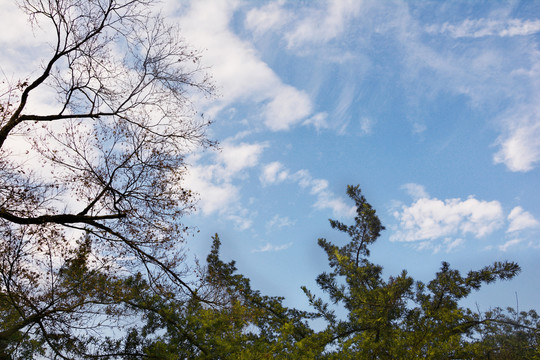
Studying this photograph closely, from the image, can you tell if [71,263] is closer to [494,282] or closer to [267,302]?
[267,302]

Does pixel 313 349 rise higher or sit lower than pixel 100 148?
lower

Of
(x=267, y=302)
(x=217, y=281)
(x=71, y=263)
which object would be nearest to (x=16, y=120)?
(x=71, y=263)

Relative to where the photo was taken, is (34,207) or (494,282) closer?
(34,207)

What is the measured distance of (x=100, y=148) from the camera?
1045 cm

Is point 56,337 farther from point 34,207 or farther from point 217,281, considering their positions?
point 217,281

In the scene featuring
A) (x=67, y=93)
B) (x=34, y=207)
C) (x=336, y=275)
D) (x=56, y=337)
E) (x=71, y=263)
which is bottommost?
(x=56, y=337)

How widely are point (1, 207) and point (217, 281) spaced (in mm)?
5928

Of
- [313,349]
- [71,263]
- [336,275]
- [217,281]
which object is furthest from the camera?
[336,275]

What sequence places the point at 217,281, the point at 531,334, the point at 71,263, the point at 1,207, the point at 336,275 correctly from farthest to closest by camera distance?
the point at 531,334, the point at 336,275, the point at 217,281, the point at 71,263, the point at 1,207

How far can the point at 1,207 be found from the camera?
28.8 feet

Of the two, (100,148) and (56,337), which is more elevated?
(100,148)

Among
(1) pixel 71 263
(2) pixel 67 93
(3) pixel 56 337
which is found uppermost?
(2) pixel 67 93

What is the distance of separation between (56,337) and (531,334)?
56.8ft

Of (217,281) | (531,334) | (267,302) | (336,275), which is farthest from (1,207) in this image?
(531,334)
